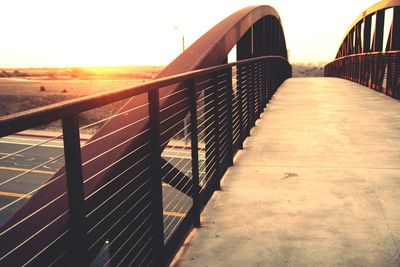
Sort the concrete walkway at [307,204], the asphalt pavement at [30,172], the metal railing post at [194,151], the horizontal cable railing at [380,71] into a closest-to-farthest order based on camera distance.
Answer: the concrete walkway at [307,204], the metal railing post at [194,151], the horizontal cable railing at [380,71], the asphalt pavement at [30,172]

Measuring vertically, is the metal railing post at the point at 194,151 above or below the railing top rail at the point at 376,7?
below

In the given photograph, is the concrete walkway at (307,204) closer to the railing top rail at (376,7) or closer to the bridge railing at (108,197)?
the bridge railing at (108,197)

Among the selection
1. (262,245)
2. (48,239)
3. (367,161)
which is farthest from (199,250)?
(367,161)

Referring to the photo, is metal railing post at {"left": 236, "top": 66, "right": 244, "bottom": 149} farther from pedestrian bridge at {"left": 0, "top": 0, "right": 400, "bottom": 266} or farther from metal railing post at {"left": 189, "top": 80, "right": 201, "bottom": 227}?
metal railing post at {"left": 189, "top": 80, "right": 201, "bottom": 227}

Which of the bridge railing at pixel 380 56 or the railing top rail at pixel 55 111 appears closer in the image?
the railing top rail at pixel 55 111

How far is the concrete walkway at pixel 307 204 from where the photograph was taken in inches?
118

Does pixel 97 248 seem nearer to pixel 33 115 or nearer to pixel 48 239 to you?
pixel 48 239

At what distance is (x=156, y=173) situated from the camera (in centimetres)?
258

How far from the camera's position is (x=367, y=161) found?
5219 mm

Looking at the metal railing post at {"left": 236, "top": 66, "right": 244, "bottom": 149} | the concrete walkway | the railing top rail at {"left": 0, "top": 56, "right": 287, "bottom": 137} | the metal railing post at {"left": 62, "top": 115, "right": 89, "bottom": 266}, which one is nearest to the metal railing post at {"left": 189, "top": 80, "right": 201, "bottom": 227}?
the concrete walkway

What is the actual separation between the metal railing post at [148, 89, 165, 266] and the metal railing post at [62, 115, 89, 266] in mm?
866

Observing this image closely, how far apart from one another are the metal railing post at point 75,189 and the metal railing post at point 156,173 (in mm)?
866

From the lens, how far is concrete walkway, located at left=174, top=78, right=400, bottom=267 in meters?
2.99

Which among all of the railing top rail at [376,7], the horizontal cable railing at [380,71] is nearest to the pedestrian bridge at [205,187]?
the horizontal cable railing at [380,71]
